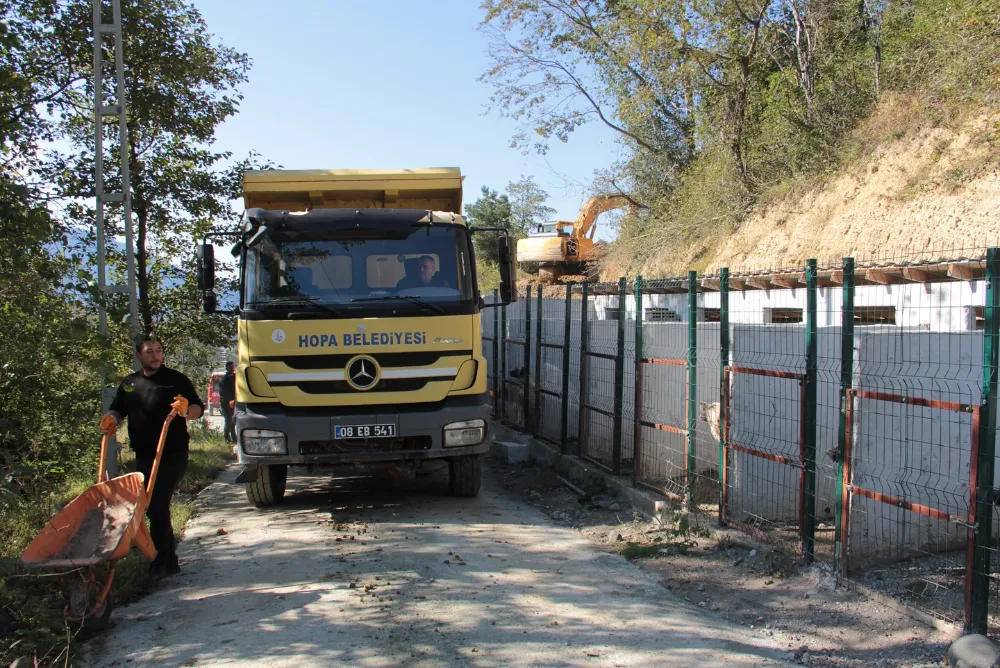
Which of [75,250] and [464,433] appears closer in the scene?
[464,433]

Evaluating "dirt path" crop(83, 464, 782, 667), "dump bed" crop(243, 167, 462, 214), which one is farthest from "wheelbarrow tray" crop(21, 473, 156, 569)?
"dump bed" crop(243, 167, 462, 214)

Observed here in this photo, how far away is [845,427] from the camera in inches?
202

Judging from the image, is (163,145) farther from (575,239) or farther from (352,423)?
(575,239)

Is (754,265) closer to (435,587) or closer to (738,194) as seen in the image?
(738,194)

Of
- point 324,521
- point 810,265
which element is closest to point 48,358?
point 324,521

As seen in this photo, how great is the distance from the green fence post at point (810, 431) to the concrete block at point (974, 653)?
1.48 metres

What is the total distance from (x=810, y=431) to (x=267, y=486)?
17.1 feet

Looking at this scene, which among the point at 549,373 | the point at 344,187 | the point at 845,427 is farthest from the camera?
the point at 549,373

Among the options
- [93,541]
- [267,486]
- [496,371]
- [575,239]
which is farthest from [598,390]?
[575,239]

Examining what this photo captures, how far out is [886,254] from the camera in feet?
48.8

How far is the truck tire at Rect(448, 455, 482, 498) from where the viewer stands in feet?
26.9

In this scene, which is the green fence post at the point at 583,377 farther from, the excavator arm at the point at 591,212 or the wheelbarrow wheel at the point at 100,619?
the excavator arm at the point at 591,212

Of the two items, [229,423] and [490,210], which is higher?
[490,210]

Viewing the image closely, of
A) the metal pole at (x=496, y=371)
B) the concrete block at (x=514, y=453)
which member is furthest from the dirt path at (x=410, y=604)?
the metal pole at (x=496, y=371)
